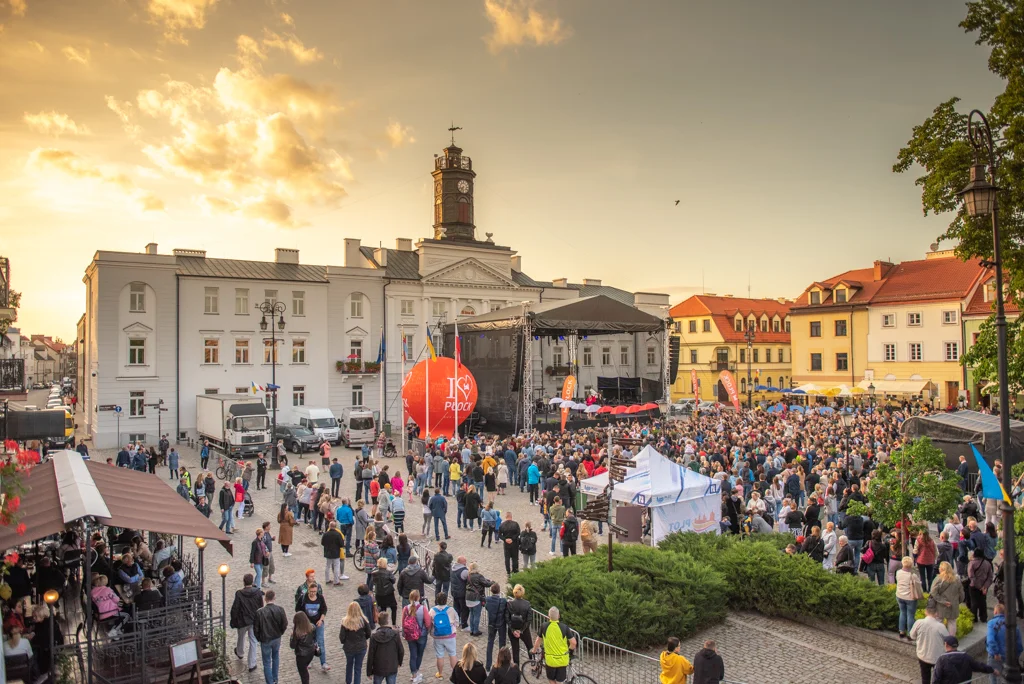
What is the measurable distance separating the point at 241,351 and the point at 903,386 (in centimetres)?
4454

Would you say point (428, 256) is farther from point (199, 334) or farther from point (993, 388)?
point (993, 388)

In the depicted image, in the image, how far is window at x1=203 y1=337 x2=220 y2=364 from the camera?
39.6 metres

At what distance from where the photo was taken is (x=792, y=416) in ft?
121

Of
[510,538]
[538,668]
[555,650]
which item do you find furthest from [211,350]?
[555,650]

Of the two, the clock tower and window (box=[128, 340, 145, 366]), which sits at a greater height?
the clock tower

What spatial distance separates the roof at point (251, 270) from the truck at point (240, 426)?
10455 millimetres

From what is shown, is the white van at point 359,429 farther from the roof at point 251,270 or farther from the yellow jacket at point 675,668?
the yellow jacket at point 675,668

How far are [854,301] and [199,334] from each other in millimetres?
45900

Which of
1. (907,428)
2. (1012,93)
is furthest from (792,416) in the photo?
(1012,93)

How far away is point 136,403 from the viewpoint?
3728 cm

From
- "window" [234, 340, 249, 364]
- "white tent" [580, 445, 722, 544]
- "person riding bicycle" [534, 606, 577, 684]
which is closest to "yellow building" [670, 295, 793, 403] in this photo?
"window" [234, 340, 249, 364]

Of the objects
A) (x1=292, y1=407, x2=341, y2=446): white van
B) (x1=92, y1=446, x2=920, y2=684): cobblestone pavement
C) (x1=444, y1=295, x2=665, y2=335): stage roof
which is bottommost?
(x1=92, y1=446, x2=920, y2=684): cobblestone pavement

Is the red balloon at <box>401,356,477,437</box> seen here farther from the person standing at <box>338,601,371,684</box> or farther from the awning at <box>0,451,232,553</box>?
the person standing at <box>338,601,371,684</box>

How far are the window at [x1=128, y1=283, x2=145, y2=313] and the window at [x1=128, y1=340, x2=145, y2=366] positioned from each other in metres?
1.79
